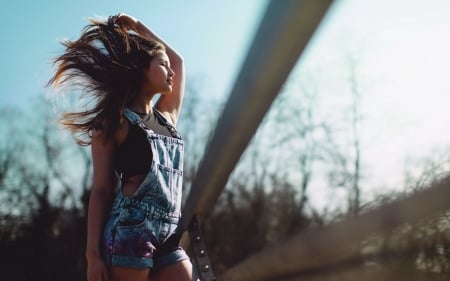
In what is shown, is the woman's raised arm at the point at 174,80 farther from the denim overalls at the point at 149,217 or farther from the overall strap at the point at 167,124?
the denim overalls at the point at 149,217

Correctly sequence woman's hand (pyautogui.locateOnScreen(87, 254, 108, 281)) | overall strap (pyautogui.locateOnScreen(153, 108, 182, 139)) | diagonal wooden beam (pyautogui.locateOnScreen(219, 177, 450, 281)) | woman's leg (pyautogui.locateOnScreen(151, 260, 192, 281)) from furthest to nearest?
1. overall strap (pyautogui.locateOnScreen(153, 108, 182, 139))
2. woman's leg (pyautogui.locateOnScreen(151, 260, 192, 281))
3. woman's hand (pyautogui.locateOnScreen(87, 254, 108, 281))
4. diagonal wooden beam (pyautogui.locateOnScreen(219, 177, 450, 281))

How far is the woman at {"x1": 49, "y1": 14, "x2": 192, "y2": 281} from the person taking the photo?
1.52 meters

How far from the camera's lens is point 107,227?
1558mm

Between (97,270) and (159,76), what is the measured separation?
670 mm

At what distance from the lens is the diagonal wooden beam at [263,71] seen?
1.18 ft

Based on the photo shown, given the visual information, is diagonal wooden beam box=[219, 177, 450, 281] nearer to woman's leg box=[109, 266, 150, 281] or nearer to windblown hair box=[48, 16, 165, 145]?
woman's leg box=[109, 266, 150, 281]

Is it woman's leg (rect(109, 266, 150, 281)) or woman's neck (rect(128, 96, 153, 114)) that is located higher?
woman's neck (rect(128, 96, 153, 114))

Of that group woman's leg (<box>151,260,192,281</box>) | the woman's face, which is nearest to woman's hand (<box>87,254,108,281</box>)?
woman's leg (<box>151,260,192,281</box>)

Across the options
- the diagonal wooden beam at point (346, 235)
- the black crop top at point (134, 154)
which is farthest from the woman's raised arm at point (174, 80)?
the diagonal wooden beam at point (346, 235)

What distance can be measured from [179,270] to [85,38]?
3.00 ft

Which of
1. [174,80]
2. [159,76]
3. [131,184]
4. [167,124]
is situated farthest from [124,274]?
[174,80]

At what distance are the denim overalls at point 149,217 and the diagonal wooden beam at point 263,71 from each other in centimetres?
63

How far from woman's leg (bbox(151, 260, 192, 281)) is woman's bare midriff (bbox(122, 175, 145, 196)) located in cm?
26

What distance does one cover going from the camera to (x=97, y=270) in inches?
58.8
